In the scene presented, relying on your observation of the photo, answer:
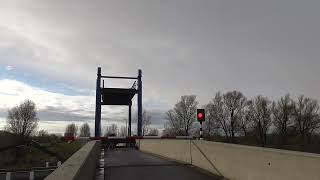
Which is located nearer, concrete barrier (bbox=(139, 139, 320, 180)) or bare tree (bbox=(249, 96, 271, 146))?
concrete barrier (bbox=(139, 139, 320, 180))

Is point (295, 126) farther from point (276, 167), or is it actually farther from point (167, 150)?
point (276, 167)

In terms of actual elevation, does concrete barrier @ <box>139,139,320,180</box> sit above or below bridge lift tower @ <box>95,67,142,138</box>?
below

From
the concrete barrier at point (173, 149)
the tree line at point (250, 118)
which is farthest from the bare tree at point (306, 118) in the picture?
the concrete barrier at point (173, 149)

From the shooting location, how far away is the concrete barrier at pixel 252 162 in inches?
347

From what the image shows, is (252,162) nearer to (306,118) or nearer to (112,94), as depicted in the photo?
(112,94)

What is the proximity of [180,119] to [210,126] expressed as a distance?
9682 millimetres

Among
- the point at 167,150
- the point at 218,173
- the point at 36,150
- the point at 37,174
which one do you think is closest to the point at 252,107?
the point at 36,150

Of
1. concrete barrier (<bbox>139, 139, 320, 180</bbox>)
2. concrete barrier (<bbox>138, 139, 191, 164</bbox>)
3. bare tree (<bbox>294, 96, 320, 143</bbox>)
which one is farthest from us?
bare tree (<bbox>294, 96, 320, 143</bbox>)

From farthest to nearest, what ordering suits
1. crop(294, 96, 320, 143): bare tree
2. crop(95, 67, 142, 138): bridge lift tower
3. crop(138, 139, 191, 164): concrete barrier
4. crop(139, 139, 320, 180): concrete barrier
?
1. crop(294, 96, 320, 143): bare tree
2. crop(95, 67, 142, 138): bridge lift tower
3. crop(138, 139, 191, 164): concrete barrier
4. crop(139, 139, 320, 180): concrete barrier

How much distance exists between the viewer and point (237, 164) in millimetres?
12555

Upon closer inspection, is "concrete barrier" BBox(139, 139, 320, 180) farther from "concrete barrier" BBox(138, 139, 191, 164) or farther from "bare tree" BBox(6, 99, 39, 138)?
"bare tree" BBox(6, 99, 39, 138)

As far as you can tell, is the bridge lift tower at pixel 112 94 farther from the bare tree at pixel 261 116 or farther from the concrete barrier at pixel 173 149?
the bare tree at pixel 261 116

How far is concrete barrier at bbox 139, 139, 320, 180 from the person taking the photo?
882cm

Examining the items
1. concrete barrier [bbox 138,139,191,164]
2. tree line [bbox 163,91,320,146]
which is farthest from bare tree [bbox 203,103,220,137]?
concrete barrier [bbox 138,139,191,164]
